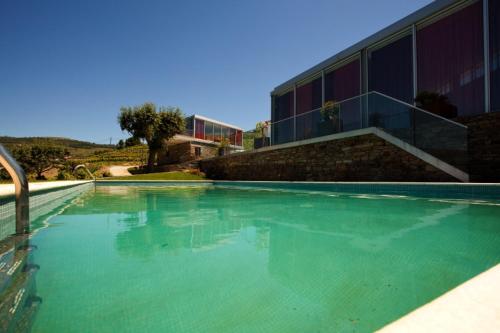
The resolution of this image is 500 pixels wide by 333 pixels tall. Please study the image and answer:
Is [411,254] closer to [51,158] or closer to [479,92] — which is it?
[479,92]

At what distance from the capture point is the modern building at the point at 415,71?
8.37 m

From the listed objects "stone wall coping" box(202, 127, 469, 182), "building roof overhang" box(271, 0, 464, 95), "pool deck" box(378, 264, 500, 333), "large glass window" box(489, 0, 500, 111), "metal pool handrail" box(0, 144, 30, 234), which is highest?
"building roof overhang" box(271, 0, 464, 95)

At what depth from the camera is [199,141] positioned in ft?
84.0

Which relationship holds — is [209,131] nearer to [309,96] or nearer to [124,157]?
[124,157]

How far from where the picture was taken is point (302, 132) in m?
12.0

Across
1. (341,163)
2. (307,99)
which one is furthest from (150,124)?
(341,163)

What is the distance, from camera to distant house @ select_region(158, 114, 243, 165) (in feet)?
64.1

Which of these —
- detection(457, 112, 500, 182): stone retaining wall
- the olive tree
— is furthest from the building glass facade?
detection(457, 112, 500, 182): stone retaining wall

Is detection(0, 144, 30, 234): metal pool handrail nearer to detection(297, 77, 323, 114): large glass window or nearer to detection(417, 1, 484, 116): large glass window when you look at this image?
detection(417, 1, 484, 116): large glass window

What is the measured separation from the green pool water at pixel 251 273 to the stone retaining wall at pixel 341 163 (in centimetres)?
454

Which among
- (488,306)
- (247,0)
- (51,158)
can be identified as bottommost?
(488,306)

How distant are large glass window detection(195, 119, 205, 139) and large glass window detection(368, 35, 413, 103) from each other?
63.2 ft


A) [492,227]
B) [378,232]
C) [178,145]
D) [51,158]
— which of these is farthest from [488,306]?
[51,158]

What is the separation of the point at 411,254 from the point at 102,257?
8.55ft
